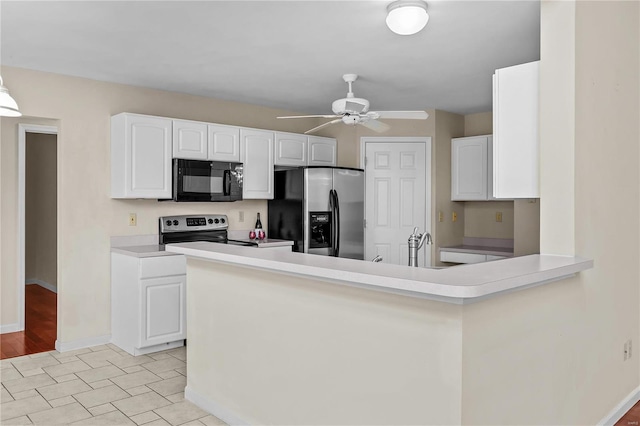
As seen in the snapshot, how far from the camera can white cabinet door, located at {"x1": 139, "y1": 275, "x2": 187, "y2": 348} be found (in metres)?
4.02

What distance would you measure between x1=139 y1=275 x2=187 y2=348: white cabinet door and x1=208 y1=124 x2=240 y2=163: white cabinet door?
125 cm

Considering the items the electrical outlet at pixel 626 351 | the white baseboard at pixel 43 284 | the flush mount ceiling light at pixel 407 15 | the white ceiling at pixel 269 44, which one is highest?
the white ceiling at pixel 269 44

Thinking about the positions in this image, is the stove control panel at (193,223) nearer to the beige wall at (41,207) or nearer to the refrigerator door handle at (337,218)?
the refrigerator door handle at (337,218)

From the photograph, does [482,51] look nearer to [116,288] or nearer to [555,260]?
[555,260]

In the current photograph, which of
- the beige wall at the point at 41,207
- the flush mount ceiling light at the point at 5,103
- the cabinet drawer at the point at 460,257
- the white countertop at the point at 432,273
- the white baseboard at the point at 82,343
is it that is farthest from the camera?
the beige wall at the point at 41,207

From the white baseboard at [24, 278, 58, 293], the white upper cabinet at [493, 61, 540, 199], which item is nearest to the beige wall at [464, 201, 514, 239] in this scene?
the white upper cabinet at [493, 61, 540, 199]

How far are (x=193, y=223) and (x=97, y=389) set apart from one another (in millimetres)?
1903

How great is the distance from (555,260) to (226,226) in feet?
11.5

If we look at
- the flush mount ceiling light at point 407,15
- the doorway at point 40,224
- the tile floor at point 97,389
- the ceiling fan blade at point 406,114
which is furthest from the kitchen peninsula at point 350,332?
the doorway at point 40,224

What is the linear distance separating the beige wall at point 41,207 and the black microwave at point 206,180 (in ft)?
9.65

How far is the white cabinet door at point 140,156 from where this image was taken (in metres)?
4.17

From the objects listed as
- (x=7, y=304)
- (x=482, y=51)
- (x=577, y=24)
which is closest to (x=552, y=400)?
(x=577, y=24)

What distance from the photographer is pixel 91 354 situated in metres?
4.07

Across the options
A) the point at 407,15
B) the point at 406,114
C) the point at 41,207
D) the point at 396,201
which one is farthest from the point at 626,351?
the point at 41,207
